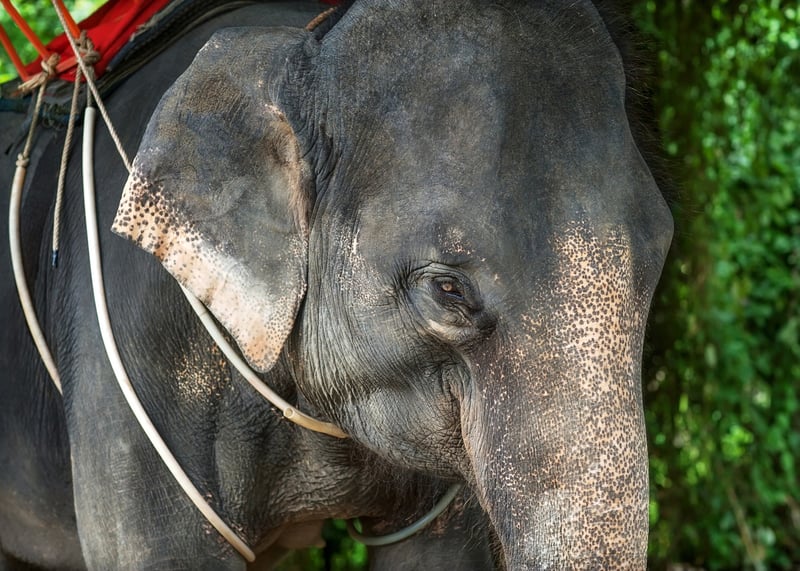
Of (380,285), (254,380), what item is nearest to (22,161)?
(254,380)

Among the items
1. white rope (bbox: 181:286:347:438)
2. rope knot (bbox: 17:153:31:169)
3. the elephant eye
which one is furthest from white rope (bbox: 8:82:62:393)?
the elephant eye

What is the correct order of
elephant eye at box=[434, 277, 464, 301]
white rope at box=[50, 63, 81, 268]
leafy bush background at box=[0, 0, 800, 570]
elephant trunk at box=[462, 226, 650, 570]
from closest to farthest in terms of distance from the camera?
elephant trunk at box=[462, 226, 650, 570], elephant eye at box=[434, 277, 464, 301], white rope at box=[50, 63, 81, 268], leafy bush background at box=[0, 0, 800, 570]

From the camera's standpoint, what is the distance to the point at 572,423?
1.53m

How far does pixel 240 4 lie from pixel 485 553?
1.11 metres

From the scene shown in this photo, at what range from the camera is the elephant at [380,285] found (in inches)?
61.9

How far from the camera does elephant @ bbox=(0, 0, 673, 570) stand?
5.16 feet

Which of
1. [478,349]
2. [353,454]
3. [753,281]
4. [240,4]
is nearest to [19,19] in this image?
[240,4]

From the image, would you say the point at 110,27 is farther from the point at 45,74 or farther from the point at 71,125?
the point at 71,125

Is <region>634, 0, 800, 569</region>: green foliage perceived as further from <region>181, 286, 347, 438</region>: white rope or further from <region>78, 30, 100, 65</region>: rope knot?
<region>181, 286, 347, 438</region>: white rope

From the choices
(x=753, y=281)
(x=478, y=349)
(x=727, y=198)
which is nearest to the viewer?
(x=478, y=349)

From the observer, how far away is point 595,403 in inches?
60.2

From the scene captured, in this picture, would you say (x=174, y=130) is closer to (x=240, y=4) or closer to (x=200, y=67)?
(x=200, y=67)

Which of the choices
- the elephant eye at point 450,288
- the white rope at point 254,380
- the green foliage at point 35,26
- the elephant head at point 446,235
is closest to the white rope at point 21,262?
the white rope at point 254,380

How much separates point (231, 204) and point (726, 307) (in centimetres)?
261
